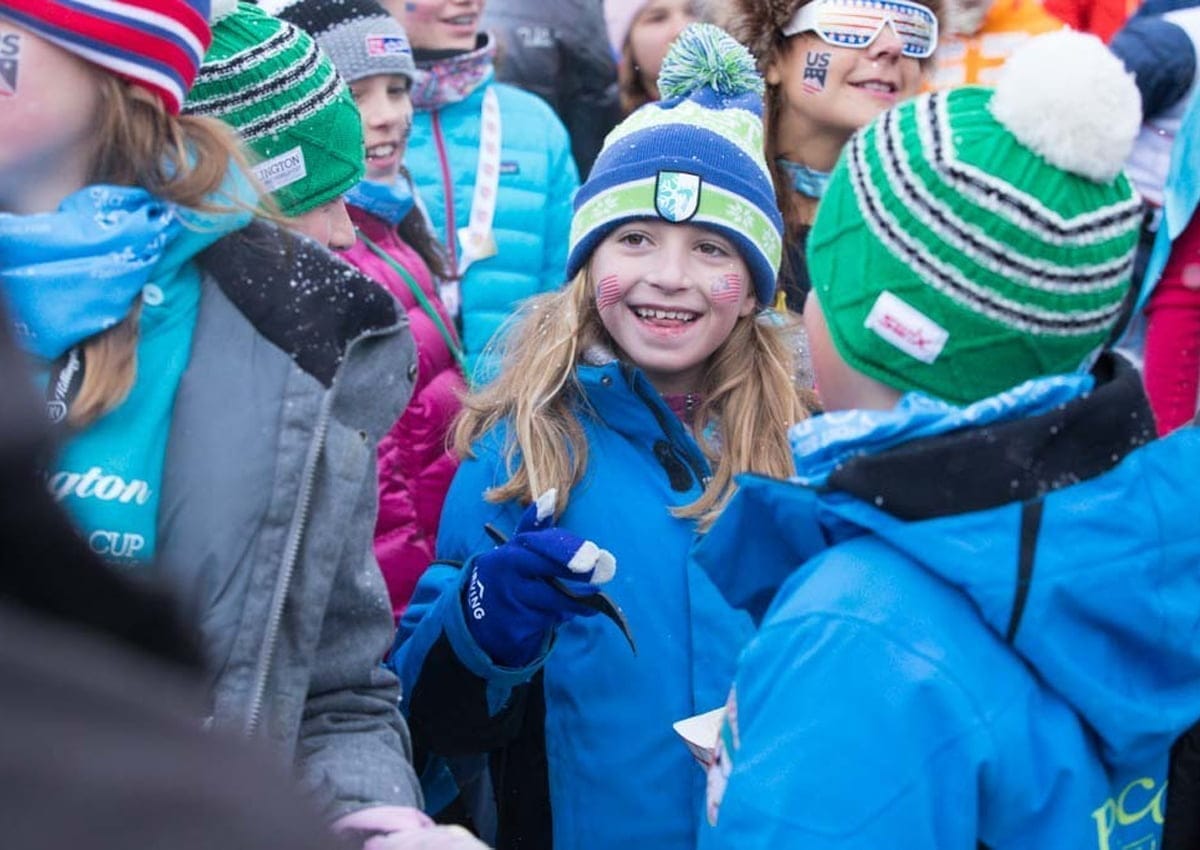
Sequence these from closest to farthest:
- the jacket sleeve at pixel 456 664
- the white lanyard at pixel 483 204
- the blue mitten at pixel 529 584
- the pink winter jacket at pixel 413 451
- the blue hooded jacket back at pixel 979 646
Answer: the blue hooded jacket back at pixel 979 646
the blue mitten at pixel 529 584
the jacket sleeve at pixel 456 664
the pink winter jacket at pixel 413 451
the white lanyard at pixel 483 204

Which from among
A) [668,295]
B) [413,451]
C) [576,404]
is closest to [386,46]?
[413,451]

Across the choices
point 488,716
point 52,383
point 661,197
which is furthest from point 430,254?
point 52,383

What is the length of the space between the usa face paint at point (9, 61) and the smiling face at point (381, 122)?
2292 mm

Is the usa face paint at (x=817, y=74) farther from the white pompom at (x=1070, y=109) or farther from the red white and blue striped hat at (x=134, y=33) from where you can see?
the red white and blue striped hat at (x=134, y=33)

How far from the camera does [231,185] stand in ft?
6.63

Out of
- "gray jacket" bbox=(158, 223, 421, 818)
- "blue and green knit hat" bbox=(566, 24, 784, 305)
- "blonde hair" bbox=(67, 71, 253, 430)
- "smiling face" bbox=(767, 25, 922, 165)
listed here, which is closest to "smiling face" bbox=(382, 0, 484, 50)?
"smiling face" bbox=(767, 25, 922, 165)

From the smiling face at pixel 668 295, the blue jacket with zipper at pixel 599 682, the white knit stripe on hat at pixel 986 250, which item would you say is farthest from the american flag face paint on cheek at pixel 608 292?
the white knit stripe on hat at pixel 986 250

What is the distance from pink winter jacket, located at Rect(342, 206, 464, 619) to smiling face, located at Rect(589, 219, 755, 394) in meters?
0.54

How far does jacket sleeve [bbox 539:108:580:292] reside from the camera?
4875 millimetres

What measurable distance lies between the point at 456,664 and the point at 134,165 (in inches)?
40.1

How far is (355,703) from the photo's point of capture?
2002 millimetres

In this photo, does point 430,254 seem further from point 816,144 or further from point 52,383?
point 52,383

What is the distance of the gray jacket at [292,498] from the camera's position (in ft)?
5.83

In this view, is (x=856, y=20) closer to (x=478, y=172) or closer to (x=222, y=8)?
(x=478, y=172)
